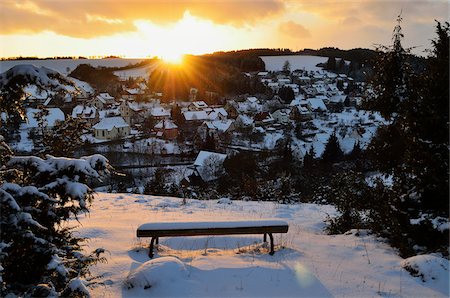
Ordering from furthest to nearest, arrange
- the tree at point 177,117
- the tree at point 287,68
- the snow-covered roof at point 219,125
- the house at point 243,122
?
the tree at point 287,68
the tree at point 177,117
the house at point 243,122
the snow-covered roof at point 219,125

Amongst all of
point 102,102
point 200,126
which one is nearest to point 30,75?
point 200,126

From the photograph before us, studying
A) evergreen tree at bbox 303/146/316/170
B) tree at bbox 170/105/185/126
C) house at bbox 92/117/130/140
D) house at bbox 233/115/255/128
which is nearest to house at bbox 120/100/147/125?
tree at bbox 170/105/185/126

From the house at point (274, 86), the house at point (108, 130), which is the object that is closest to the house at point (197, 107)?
the house at point (108, 130)

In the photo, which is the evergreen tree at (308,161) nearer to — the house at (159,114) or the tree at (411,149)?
the house at (159,114)

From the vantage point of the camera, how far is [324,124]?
263ft

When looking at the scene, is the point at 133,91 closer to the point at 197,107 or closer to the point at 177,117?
the point at 197,107

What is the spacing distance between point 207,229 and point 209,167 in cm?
3598

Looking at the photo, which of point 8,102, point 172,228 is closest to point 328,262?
point 172,228

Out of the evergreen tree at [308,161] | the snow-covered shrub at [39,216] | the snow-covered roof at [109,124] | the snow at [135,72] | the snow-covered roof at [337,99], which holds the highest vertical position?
the snow at [135,72]

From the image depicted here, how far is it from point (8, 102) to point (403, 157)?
6371 millimetres

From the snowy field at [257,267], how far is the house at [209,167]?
107 ft

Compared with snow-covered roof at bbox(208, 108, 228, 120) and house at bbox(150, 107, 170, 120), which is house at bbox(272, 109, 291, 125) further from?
house at bbox(150, 107, 170, 120)

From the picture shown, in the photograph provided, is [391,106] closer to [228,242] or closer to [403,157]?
[403,157]

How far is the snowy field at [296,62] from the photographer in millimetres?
155625
